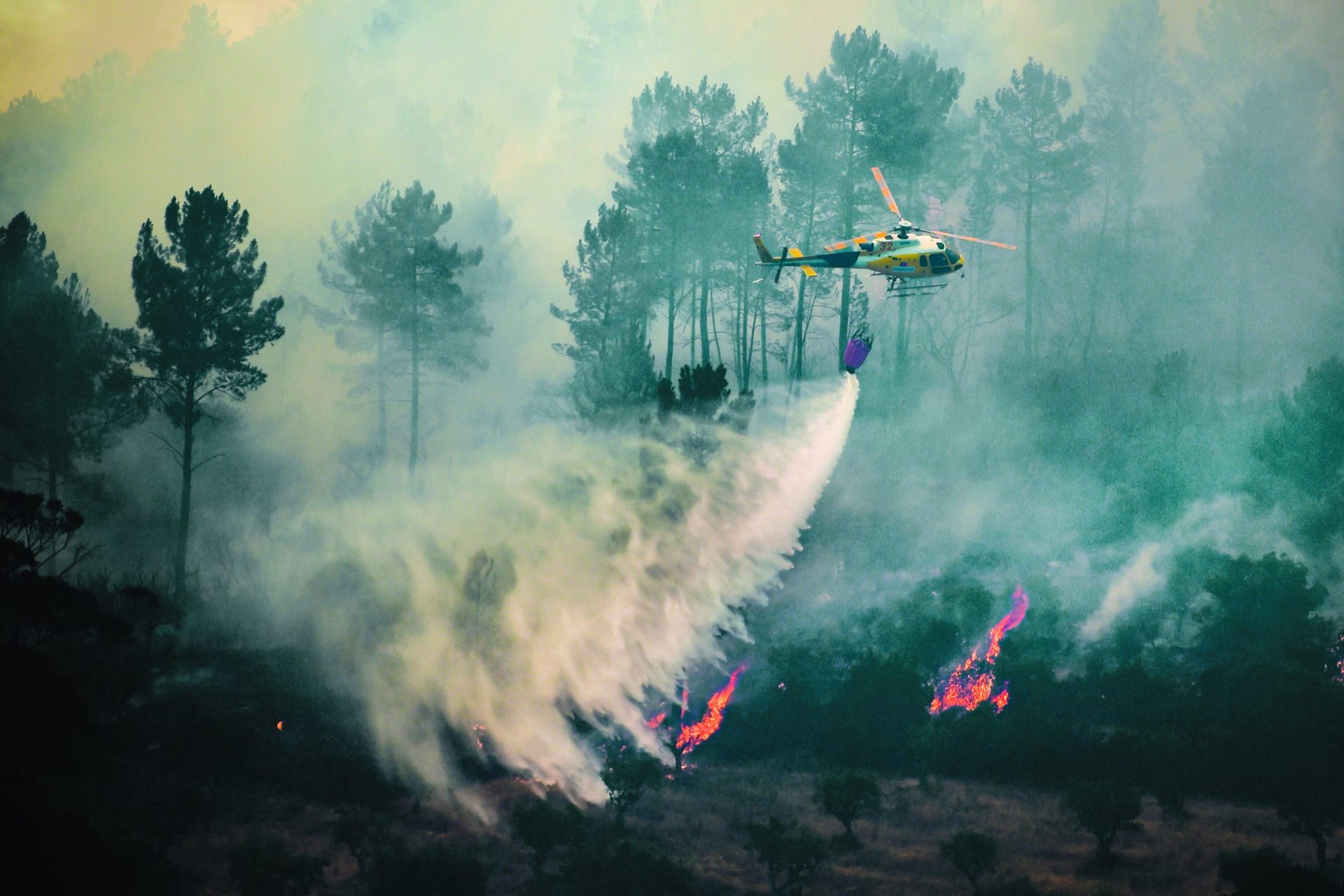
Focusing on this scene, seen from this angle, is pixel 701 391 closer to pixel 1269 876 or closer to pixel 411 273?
pixel 411 273

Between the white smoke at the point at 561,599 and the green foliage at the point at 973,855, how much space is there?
11.3 m

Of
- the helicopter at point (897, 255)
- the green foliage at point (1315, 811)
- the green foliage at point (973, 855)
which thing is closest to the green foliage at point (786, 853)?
the green foliage at point (973, 855)

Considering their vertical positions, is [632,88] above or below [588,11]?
below

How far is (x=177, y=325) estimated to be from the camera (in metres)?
41.5

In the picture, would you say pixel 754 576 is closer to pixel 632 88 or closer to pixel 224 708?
pixel 224 708

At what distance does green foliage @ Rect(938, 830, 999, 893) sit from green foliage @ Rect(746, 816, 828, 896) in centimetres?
405

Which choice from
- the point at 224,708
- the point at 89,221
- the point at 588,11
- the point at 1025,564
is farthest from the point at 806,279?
the point at 588,11

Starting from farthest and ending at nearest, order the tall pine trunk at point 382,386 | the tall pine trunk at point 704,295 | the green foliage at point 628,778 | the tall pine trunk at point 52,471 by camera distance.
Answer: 1. the tall pine trunk at point 382,386
2. the tall pine trunk at point 704,295
3. the tall pine trunk at point 52,471
4. the green foliage at point 628,778

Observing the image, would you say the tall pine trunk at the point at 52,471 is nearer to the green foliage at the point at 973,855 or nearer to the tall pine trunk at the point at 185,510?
the tall pine trunk at the point at 185,510

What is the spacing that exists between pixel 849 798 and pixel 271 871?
18.0m

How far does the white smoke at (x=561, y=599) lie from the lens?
3825 cm

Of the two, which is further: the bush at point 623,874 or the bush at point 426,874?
the bush at point 623,874

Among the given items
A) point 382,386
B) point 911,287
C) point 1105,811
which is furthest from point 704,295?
point 1105,811

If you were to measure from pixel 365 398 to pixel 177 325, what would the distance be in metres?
34.5
